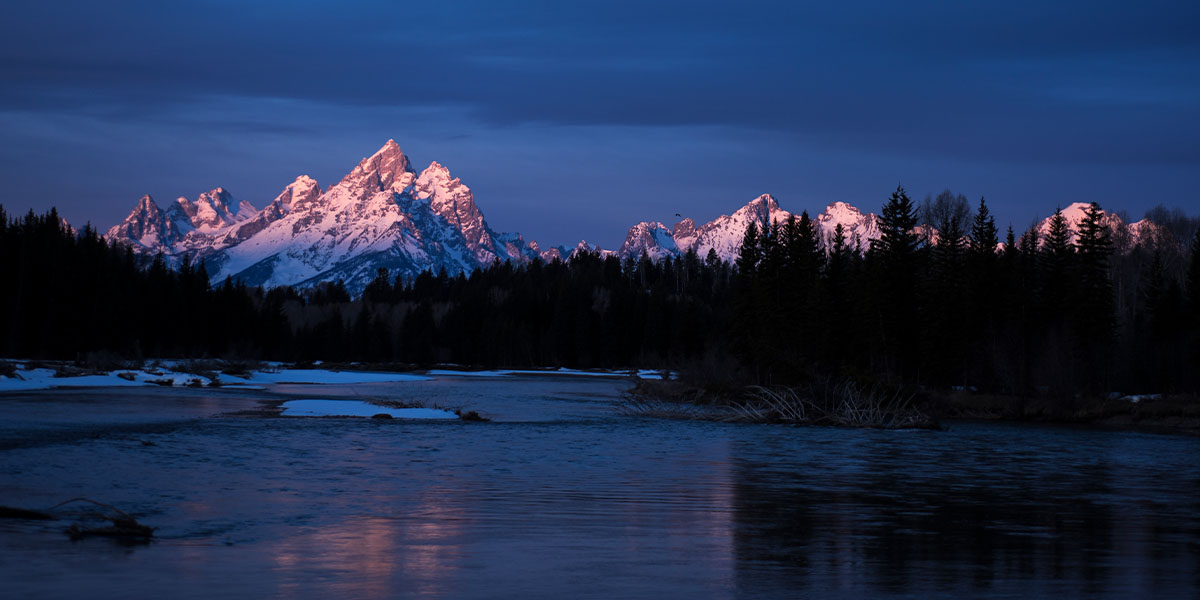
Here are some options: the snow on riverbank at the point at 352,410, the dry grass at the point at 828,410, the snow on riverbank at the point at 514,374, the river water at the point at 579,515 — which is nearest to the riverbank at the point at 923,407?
the dry grass at the point at 828,410

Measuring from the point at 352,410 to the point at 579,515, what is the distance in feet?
110

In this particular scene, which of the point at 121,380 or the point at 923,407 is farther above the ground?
the point at 121,380

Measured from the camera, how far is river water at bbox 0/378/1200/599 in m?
12.6

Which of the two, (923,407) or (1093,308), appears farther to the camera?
(1093,308)

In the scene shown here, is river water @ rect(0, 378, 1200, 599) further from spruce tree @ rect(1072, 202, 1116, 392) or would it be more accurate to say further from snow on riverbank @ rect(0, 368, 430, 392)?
spruce tree @ rect(1072, 202, 1116, 392)

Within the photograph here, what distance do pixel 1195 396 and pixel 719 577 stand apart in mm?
63435

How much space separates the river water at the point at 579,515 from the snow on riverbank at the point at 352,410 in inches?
321

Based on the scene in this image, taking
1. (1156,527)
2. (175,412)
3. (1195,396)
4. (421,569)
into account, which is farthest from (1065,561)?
(1195,396)

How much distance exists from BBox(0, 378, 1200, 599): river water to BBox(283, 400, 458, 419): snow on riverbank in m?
8.15

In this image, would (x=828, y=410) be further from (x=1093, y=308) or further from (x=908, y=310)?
(x=1093, y=308)

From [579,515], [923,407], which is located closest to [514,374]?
[923,407]

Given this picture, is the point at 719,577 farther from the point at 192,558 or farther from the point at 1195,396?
the point at 1195,396

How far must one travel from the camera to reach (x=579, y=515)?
18.6m

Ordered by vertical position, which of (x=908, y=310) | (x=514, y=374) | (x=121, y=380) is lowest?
(x=121, y=380)
